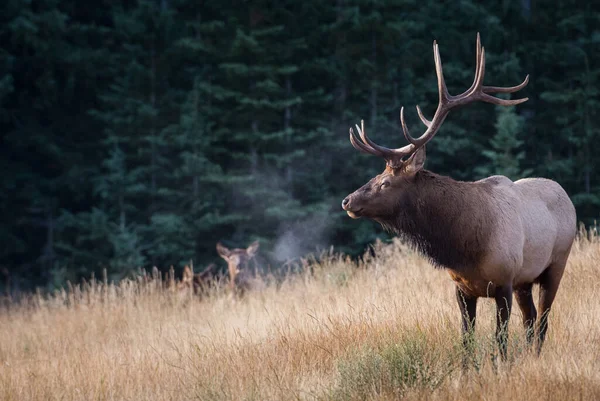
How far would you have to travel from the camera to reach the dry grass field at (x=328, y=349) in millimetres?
5305

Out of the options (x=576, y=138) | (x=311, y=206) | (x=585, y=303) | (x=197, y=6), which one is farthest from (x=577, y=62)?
(x=585, y=303)

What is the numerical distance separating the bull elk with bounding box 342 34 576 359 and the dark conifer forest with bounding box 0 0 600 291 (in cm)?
1414

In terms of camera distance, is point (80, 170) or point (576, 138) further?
point (80, 170)

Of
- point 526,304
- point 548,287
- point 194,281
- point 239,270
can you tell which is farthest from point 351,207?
point 194,281

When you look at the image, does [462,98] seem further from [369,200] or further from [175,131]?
[175,131]

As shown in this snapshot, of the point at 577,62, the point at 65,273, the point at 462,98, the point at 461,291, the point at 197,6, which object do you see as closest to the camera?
the point at 461,291

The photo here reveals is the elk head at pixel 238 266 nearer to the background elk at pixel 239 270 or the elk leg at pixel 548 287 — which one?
the background elk at pixel 239 270

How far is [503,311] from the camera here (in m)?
5.77

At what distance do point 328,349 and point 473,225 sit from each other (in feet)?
5.04

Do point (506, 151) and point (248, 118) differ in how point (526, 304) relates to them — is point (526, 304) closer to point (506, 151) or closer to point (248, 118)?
point (506, 151)

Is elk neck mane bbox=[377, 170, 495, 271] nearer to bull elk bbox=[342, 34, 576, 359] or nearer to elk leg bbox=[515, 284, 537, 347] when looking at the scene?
bull elk bbox=[342, 34, 576, 359]

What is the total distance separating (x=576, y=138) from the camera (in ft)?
71.5

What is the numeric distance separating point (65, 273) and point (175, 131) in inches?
202

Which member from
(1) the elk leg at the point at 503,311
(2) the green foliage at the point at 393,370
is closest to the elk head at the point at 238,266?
(2) the green foliage at the point at 393,370
